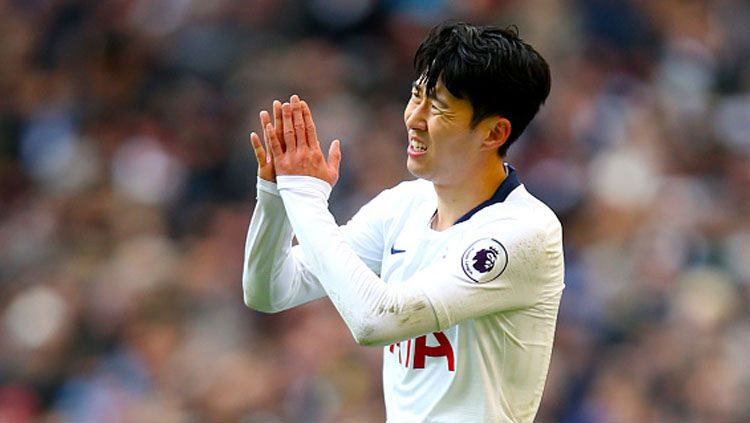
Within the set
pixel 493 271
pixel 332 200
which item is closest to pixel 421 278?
pixel 493 271

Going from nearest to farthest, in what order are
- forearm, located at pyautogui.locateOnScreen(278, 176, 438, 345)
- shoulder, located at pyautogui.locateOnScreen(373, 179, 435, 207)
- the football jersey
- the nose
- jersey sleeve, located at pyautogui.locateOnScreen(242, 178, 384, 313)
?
forearm, located at pyautogui.locateOnScreen(278, 176, 438, 345) → the football jersey → the nose → jersey sleeve, located at pyautogui.locateOnScreen(242, 178, 384, 313) → shoulder, located at pyautogui.locateOnScreen(373, 179, 435, 207)

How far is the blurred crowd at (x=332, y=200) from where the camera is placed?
6.91 metres

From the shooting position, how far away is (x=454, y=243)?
11.5 feet

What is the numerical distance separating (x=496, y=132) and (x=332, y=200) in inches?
158

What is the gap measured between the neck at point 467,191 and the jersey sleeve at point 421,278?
14 centimetres

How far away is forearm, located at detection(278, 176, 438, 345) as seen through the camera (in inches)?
129

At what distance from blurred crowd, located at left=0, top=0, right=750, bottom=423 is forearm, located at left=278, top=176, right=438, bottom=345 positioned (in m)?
3.27

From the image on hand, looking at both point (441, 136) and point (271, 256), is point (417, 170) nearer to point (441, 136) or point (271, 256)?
point (441, 136)

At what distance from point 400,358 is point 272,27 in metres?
5.43

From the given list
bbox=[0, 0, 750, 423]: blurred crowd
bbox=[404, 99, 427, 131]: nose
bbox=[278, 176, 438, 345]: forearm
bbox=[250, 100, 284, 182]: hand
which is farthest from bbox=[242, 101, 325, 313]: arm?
bbox=[0, 0, 750, 423]: blurred crowd

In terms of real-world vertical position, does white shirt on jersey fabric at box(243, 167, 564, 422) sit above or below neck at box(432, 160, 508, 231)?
below

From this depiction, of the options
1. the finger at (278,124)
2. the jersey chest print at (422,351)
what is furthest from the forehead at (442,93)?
the jersey chest print at (422,351)

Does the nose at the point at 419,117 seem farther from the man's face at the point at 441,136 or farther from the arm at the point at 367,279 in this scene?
the arm at the point at 367,279

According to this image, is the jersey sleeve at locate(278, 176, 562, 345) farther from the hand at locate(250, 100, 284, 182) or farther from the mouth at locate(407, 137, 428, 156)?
the mouth at locate(407, 137, 428, 156)
